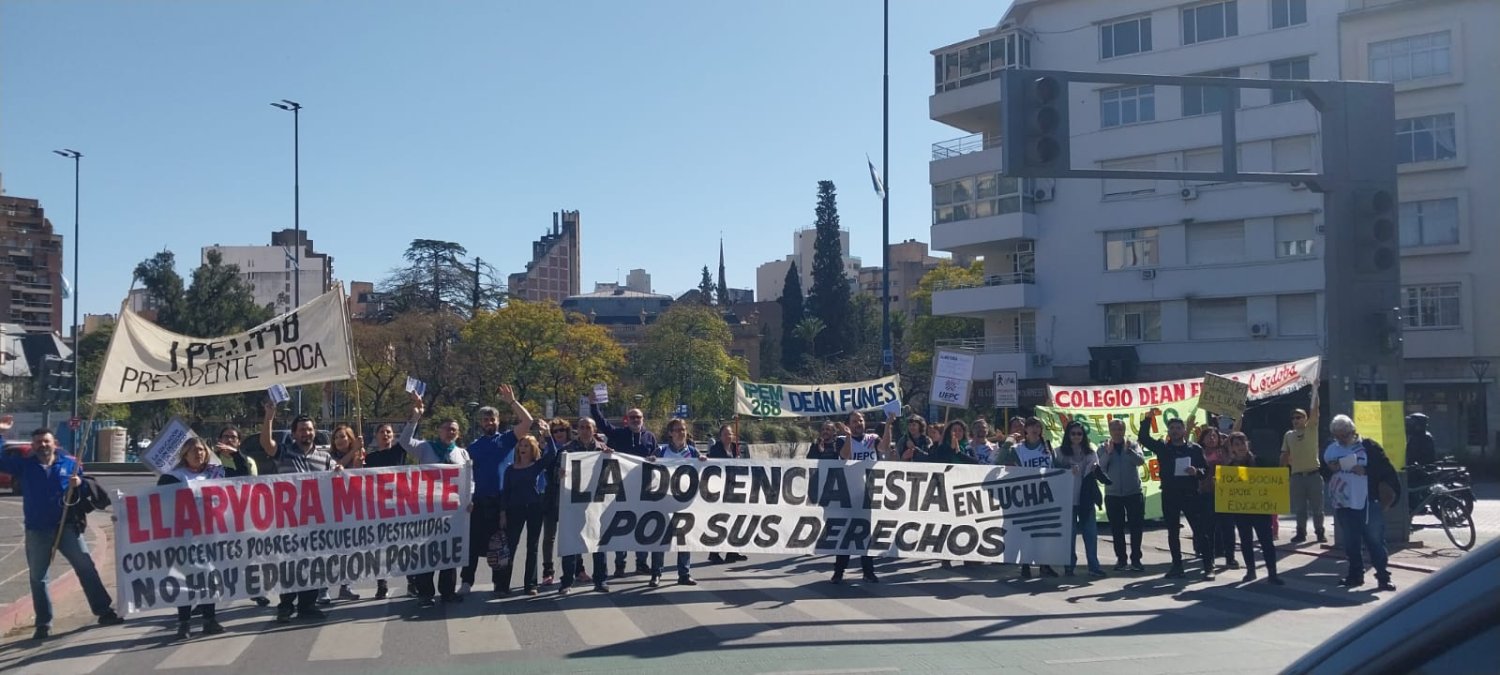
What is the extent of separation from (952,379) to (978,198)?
103ft

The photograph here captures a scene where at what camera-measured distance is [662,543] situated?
42.5 feet

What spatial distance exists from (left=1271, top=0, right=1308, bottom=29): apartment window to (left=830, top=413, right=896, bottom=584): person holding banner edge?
3213cm

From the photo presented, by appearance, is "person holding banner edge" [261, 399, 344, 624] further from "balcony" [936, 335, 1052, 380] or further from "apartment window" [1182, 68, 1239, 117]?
"apartment window" [1182, 68, 1239, 117]

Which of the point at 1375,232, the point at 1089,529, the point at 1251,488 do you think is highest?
the point at 1375,232

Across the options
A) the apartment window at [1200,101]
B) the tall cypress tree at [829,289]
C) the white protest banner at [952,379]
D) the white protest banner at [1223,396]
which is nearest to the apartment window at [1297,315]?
the apartment window at [1200,101]

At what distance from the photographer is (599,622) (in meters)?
10.7

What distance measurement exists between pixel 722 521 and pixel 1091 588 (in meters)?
3.87

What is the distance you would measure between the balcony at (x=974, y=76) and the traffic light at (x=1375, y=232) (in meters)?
32.6

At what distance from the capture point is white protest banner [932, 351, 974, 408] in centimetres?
1872

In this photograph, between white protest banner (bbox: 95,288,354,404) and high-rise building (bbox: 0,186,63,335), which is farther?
high-rise building (bbox: 0,186,63,335)

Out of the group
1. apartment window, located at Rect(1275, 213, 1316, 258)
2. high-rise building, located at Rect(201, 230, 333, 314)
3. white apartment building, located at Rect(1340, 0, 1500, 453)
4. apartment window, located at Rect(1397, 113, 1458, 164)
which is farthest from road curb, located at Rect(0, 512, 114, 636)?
high-rise building, located at Rect(201, 230, 333, 314)

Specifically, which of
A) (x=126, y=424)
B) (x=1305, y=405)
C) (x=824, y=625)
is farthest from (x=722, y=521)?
(x=126, y=424)

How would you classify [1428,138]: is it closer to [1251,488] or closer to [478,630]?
[1251,488]

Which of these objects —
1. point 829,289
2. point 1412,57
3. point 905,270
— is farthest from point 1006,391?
point 905,270
